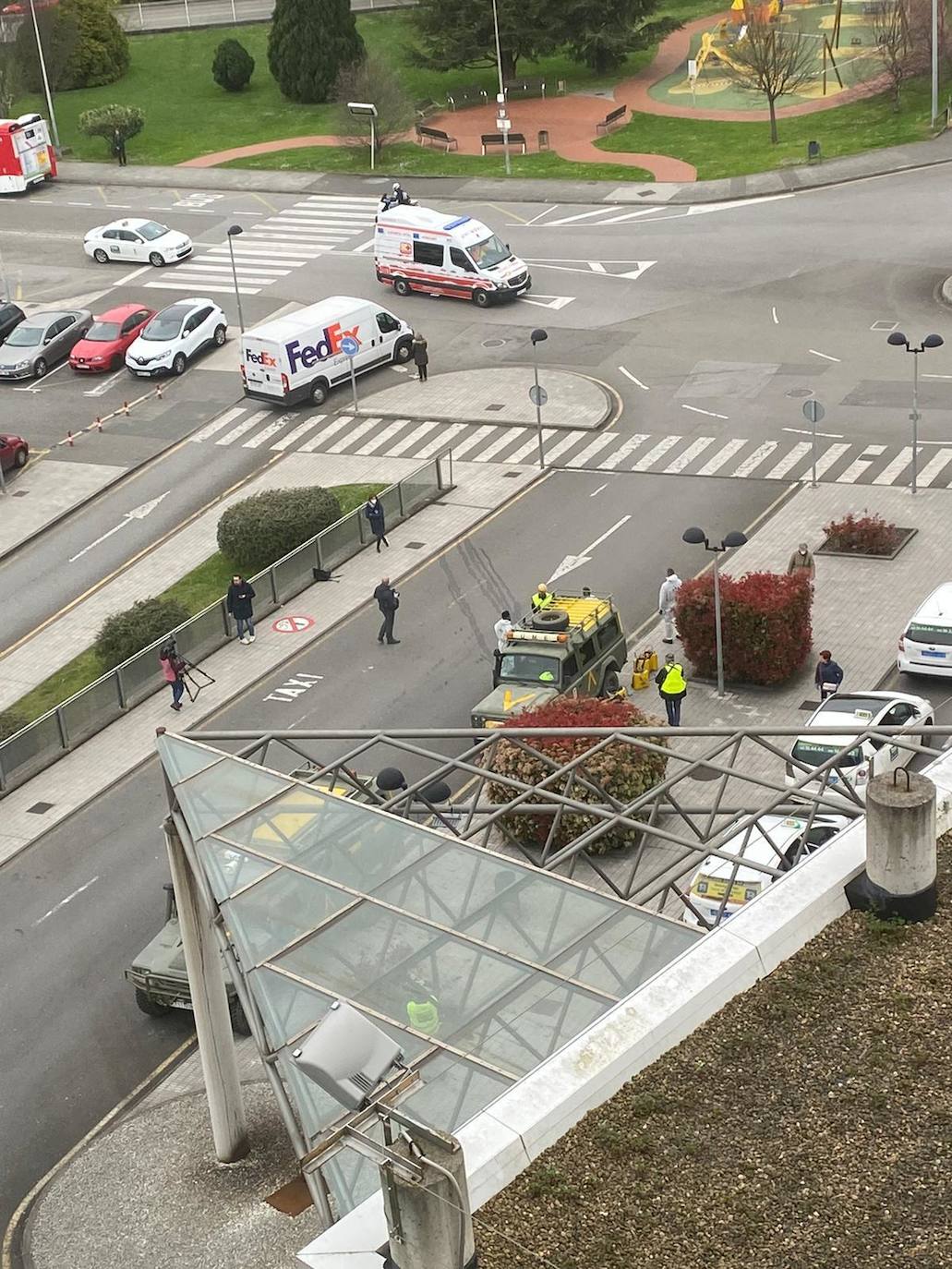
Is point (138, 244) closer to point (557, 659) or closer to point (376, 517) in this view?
point (376, 517)

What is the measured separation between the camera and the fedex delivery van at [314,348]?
167 ft

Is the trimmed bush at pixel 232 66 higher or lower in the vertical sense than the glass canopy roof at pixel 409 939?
higher

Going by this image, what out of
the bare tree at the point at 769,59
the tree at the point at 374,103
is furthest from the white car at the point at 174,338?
the bare tree at the point at 769,59

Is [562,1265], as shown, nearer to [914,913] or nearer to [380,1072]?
[380,1072]

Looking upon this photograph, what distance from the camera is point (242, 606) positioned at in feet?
128

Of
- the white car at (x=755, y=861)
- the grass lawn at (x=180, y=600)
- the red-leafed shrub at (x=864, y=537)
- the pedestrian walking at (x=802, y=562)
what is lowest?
the grass lawn at (x=180, y=600)

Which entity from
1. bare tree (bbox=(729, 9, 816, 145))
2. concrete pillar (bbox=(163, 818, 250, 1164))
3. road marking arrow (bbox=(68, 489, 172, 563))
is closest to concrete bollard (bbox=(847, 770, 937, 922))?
concrete pillar (bbox=(163, 818, 250, 1164))

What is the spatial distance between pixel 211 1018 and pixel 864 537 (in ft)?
66.6

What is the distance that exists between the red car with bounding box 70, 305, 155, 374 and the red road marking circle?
18243mm

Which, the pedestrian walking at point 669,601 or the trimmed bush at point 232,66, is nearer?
the pedestrian walking at point 669,601

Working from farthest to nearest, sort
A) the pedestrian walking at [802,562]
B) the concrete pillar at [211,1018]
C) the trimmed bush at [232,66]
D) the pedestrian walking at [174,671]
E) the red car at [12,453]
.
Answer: the trimmed bush at [232,66]
the red car at [12,453]
the pedestrian walking at [174,671]
the pedestrian walking at [802,562]
the concrete pillar at [211,1018]

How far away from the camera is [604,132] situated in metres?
72.1

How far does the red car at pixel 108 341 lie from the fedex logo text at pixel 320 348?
24.9ft

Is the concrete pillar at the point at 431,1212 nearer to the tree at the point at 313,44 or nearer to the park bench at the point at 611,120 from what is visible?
the park bench at the point at 611,120
